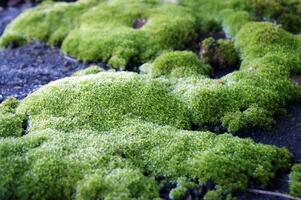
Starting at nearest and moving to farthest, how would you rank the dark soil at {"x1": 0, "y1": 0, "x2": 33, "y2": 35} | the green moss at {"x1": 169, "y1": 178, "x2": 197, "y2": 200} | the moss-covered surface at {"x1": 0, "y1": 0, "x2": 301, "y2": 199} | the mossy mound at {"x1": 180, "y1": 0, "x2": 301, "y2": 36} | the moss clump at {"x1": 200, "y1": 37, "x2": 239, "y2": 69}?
1. the green moss at {"x1": 169, "y1": 178, "x2": 197, "y2": 200}
2. the moss-covered surface at {"x1": 0, "y1": 0, "x2": 301, "y2": 199}
3. the moss clump at {"x1": 200, "y1": 37, "x2": 239, "y2": 69}
4. the mossy mound at {"x1": 180, "y1": 0, "x2": 301, "y2": 36}
5. the dark soil at {"x1": 0, "y1": 0, "x2": 33, "y2": 35}

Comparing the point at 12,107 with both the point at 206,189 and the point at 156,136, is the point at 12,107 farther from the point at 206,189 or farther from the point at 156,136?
the point at 206,189

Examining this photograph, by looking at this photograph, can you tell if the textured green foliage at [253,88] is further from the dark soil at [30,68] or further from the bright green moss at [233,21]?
the dark soil at [30,68]

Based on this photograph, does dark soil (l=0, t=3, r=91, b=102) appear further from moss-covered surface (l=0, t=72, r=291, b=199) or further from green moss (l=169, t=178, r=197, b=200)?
green moss (l=169, t=178, r=197, b=200)

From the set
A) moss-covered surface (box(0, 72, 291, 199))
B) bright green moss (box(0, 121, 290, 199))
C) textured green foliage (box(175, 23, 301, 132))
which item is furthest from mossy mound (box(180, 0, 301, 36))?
bright green moss (box(0, 121, 290, 199))

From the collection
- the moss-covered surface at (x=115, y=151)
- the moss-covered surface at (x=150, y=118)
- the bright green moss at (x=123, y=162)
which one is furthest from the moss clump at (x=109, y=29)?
the bright green moss at (x=123, y=162)

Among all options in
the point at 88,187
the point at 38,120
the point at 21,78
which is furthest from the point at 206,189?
the point at 21,78

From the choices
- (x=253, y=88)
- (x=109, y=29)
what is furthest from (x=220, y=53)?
(x=109, y=29)

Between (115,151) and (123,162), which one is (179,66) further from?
(123,162)
